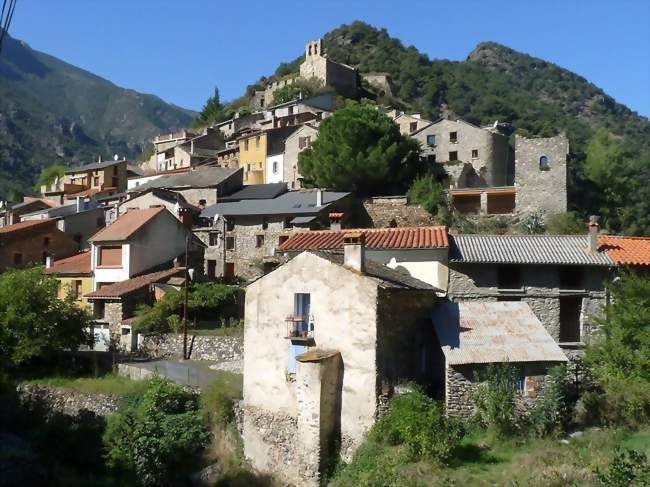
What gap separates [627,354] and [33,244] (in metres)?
36.8

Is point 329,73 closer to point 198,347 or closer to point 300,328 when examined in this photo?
point 198,347

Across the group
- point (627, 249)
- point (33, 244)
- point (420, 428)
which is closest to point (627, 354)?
point (627, 249)

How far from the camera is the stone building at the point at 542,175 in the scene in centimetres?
4581

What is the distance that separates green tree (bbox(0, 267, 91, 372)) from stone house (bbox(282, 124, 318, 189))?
30.1m

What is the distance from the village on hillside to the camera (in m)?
20.9

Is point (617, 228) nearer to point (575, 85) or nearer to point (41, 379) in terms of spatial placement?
point (41, 379)

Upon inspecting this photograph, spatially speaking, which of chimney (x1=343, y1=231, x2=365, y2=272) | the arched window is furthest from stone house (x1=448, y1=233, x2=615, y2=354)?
the arched window

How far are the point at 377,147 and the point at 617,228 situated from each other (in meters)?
19.3

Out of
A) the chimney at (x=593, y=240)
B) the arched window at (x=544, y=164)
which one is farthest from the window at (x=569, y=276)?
the arched window at (x=544, y=164)

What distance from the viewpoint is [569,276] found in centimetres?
2719

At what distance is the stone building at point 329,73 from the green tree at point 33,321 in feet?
216

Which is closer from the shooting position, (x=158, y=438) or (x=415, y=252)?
(x=158, y=438)

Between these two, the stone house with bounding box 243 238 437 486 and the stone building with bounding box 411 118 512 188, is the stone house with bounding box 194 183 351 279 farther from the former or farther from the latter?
the stone house with bounding box 243 238 437 486

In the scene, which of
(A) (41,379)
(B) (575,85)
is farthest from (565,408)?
(B) (575,85)
